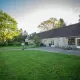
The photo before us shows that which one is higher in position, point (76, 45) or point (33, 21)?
point (33, 21)

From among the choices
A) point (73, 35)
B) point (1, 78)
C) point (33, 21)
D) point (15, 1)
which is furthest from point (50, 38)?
point (1, 78)

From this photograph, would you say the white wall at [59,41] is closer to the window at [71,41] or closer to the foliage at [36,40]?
the window at [71,41]

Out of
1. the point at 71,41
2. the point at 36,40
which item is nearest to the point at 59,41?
the point at 71,41

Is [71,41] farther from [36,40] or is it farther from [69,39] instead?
[36,40]

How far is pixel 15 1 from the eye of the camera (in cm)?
670

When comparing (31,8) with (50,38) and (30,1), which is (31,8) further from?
(50,38)

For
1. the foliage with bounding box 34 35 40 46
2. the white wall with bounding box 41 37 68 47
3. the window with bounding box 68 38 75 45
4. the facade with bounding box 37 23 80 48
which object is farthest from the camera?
the foliage with bounding box 34 35 40 46

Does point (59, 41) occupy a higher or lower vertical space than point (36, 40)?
lower

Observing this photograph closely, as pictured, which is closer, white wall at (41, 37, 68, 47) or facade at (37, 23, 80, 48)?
facade at (37, 23, 80, 48)

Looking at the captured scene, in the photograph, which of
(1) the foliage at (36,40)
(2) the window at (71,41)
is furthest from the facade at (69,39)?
(1) the foliage at (36,40)

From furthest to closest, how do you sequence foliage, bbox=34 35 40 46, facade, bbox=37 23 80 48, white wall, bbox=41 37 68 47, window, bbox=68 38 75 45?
1. foliage, bbox=34 35 40 46
2. white wall, bbox=41 37 68 47
3. window, bbox=68 38 75 45
4. facade, bbox=37 23 80 48

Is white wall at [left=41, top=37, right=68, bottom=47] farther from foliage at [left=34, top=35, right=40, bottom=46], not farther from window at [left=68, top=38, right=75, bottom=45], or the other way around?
foliage at [left=34, top=35, right=40, bottom=46]

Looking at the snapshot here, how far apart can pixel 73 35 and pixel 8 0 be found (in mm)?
15345

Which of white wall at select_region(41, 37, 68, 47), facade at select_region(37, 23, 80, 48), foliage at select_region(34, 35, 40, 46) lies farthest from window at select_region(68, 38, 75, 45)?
foliage at select_region(34, 35, 40, 46)
